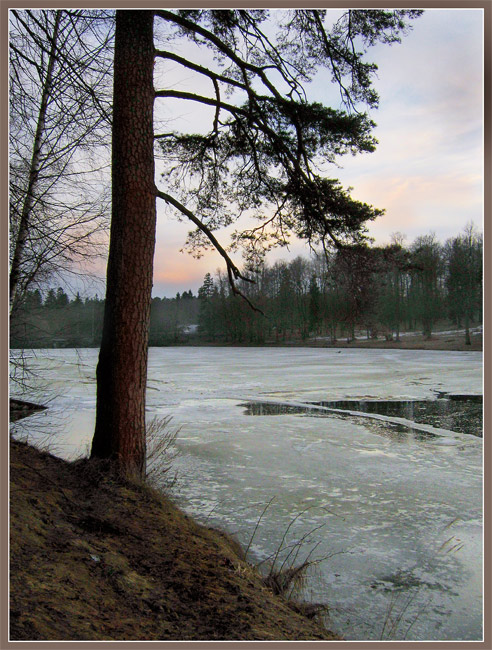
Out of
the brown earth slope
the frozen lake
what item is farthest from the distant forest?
the brown earth slope

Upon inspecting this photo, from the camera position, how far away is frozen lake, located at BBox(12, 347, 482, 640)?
4043 millimetres

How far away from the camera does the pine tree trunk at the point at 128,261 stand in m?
5.48

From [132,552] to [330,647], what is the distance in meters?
1.74

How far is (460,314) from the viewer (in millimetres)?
43250

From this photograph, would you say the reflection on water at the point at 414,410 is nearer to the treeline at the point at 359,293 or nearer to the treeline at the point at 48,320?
the treeline at the point at 359,293

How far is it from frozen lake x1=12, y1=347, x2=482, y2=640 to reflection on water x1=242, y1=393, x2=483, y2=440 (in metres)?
0.08

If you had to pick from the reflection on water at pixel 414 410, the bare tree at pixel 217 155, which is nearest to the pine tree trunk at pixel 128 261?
the bare tree at pixel 217 155

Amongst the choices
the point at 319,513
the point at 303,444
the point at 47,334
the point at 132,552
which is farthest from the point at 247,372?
the point at 132,552

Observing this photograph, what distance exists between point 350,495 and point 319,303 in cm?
3275

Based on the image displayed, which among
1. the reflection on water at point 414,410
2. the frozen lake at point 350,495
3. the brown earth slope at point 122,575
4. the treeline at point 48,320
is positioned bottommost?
the reflection on water at point 414,410

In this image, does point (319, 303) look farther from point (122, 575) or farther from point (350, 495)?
point (122, 575)

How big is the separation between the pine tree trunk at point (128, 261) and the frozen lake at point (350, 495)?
4.66ft

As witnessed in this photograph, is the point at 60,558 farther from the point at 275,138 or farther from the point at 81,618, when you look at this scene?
the point at 275,138

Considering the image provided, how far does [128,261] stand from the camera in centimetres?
550
